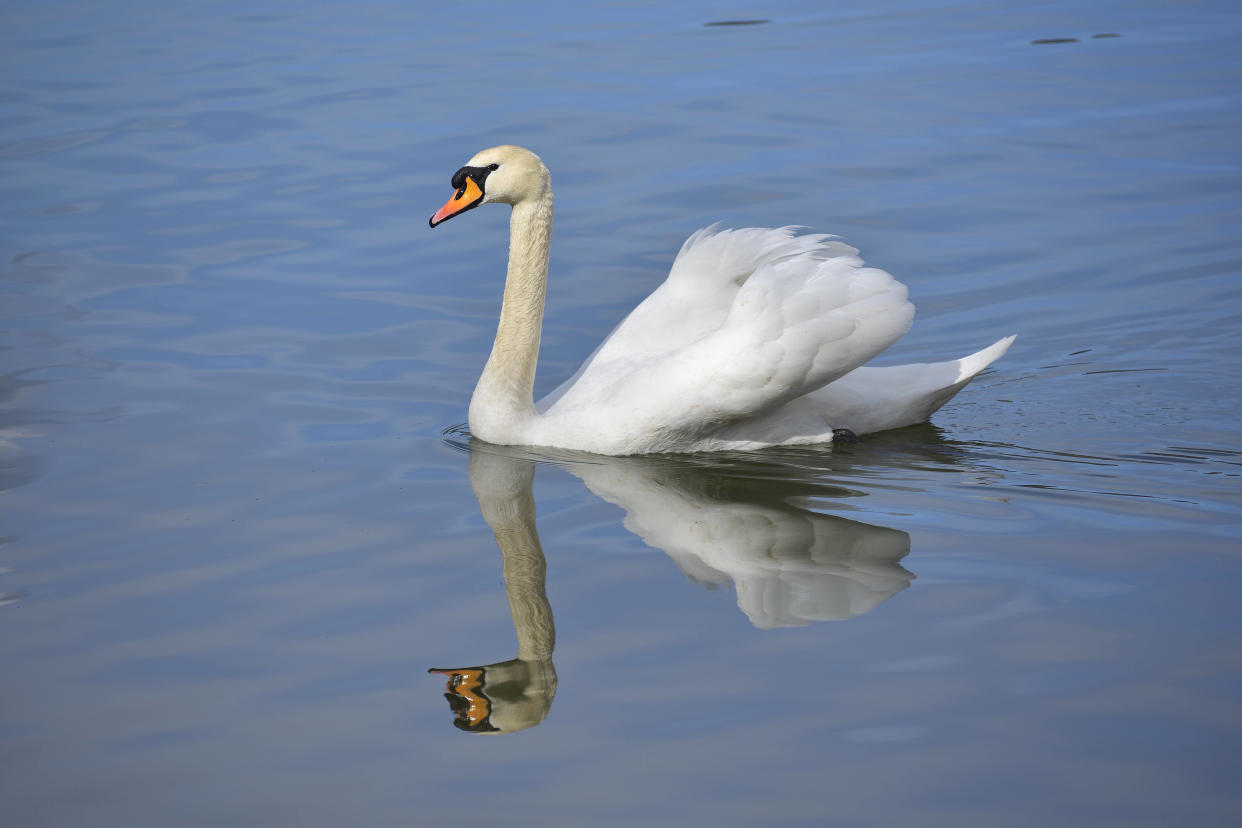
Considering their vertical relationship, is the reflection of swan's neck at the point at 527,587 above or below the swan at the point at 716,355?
below

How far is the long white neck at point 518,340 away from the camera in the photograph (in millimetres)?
7734

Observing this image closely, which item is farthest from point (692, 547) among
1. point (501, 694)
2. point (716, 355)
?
point (501, 694)

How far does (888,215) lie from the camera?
11516 mm

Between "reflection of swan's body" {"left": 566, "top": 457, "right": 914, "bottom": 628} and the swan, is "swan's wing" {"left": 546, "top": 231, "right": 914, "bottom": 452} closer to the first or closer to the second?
the swan

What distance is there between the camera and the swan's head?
7.80m

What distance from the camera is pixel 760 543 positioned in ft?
20.1

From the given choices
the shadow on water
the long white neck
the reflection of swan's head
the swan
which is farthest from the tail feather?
the reflection of swan's head

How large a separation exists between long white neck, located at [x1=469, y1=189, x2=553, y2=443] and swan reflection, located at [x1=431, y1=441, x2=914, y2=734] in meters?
0.15

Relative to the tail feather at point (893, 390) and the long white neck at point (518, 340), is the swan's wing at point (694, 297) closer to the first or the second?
the long white neck at point (518, 340)

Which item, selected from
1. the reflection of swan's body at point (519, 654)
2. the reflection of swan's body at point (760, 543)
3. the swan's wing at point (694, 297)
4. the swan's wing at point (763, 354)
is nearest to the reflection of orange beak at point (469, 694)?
the reflection of swan's body at point (519, 654)

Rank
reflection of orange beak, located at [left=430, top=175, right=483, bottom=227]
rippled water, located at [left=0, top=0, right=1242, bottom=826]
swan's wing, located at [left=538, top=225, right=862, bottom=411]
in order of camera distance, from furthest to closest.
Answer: swan's wing, located at [left=538, top=225, right=862, bottom=411] → reflection of orange beak, located at [left=430, top=175, right=483, bottom=227] → rippled water, located at [left=0, top=0, right=1242, bottom=826]

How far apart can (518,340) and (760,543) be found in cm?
235

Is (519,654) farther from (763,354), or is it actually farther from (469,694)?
(763,354)

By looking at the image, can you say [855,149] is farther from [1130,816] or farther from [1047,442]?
[1130,816]
